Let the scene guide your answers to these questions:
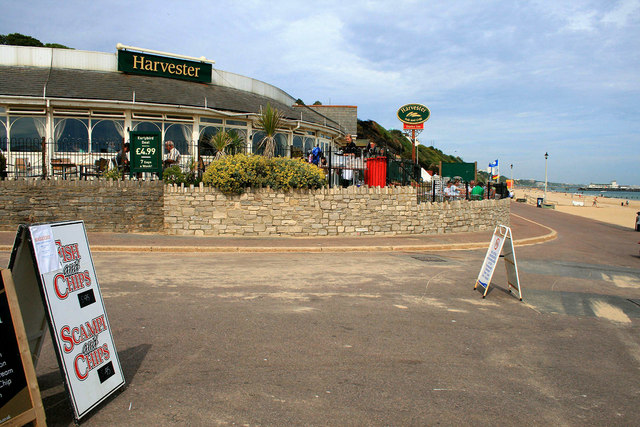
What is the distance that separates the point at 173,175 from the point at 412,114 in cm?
1486

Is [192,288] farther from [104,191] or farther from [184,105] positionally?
[184,105]

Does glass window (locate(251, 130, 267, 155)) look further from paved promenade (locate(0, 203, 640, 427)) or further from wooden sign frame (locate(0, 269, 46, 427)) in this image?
wooden sign frame (locate(0, 269, 46, 427))

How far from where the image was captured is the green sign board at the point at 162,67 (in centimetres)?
2186

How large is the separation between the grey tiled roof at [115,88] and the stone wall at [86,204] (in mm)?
5355

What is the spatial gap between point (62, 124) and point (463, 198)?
650 inches

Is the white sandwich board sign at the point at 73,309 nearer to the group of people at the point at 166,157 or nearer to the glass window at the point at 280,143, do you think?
the group of people at the point at 166,157

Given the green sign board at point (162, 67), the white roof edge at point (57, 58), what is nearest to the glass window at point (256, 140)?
the green sign board at point (162, 67)

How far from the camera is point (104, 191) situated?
47.6ft

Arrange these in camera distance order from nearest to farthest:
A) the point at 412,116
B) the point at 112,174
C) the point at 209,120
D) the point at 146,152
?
the point at 146,152 → the point at 112,174 → the point at 209,120 → the point at 412,116

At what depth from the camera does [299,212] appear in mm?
14992

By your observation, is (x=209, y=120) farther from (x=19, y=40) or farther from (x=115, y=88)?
(x=19, y=40)

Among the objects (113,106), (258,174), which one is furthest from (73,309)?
(113,106)

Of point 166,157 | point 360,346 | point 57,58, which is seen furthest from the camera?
point 57,58

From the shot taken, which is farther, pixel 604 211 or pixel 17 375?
pixel 604 211
